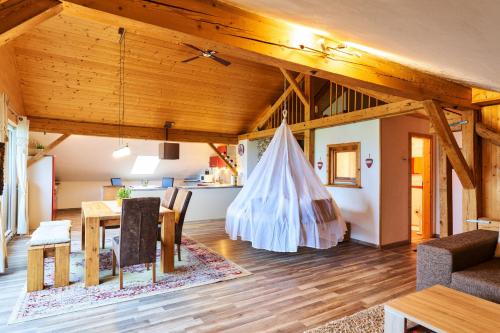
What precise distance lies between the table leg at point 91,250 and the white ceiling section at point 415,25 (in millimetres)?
2650

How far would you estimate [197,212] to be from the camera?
23.9 ft

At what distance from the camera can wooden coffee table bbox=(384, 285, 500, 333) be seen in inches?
67.4

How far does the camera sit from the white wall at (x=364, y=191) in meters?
5.02

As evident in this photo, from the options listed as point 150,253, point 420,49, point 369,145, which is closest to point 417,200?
point 369,145

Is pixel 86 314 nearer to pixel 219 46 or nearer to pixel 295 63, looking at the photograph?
pixel 219 46

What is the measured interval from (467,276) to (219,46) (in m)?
2.70

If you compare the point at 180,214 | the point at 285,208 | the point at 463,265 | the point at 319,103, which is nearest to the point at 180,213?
the point at 180,214

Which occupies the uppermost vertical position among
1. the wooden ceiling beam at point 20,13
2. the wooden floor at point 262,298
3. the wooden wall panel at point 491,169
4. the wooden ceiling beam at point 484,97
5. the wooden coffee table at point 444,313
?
the wooden ceiling beam at point 484,97

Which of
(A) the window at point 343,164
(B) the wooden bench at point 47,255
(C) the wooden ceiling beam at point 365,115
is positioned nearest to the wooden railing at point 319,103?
(C) the wooden ceiling beam at point 365,115

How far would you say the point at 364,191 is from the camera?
5.24m

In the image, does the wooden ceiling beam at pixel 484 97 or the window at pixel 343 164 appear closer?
the wooden ceiling beam at pixel 484 97

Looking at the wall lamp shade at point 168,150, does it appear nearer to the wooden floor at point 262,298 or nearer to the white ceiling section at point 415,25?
the wooden floor at point 262,298

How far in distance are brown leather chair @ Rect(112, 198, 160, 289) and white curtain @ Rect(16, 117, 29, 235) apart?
3.48 meters

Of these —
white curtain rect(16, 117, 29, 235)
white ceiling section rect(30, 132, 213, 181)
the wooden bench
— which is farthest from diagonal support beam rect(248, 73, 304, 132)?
white curtain rect(16, 117, 29, 235)
